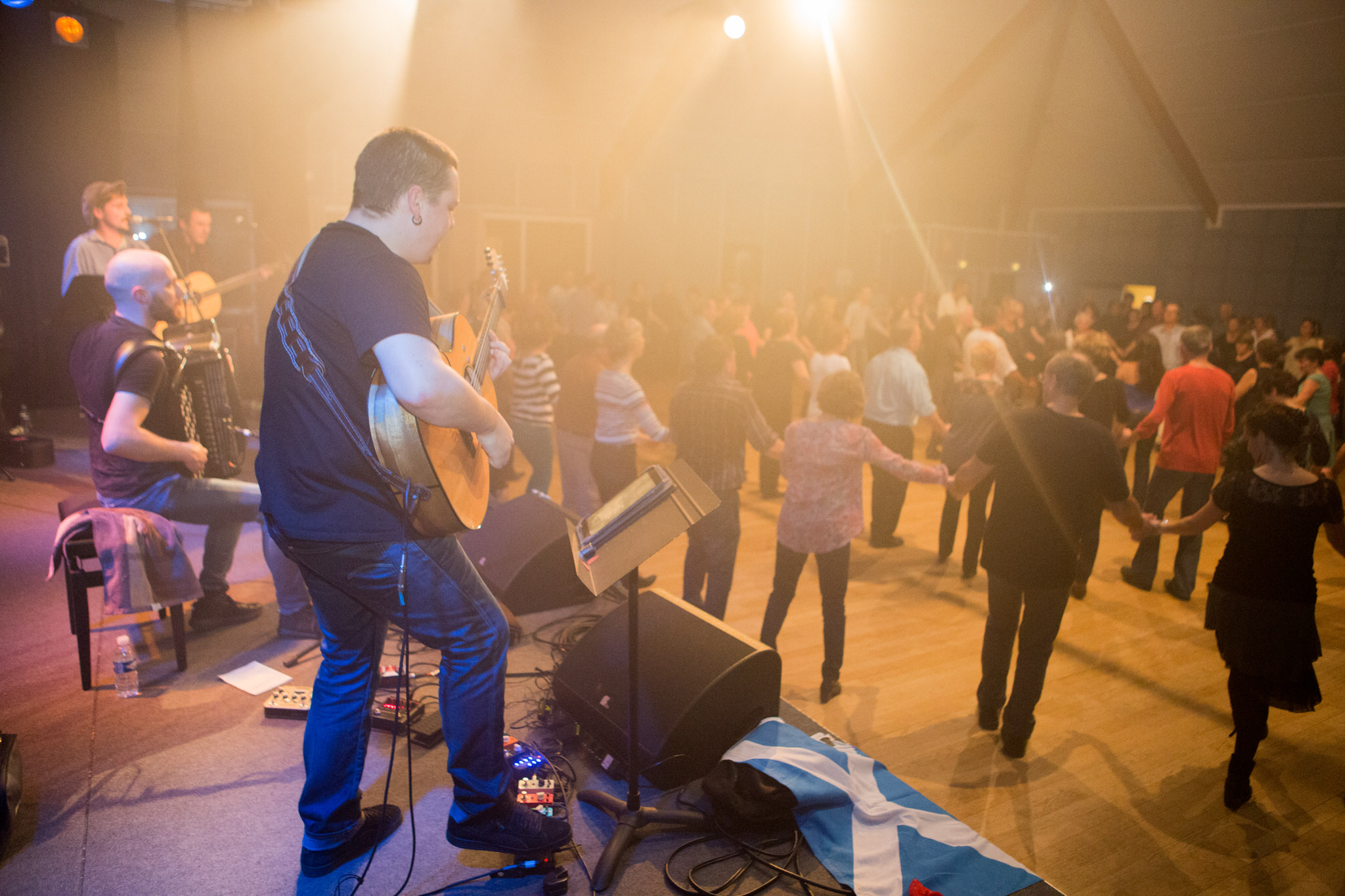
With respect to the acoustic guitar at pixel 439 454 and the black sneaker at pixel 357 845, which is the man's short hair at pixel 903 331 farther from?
the black sneaker at pixel 357 845

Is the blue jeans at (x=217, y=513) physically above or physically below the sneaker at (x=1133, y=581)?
above

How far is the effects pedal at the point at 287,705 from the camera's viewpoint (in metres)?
2.86

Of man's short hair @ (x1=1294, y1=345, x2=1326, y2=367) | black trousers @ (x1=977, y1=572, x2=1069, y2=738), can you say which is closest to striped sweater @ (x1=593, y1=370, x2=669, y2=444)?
black trousers @ (x1=977, y1=572, x2=1069, y2=738)

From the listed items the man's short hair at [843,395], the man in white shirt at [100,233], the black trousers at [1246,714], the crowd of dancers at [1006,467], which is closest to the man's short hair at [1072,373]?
the crowd of dancers at [1006,467]

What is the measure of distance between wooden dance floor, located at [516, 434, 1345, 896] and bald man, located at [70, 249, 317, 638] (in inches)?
87.0

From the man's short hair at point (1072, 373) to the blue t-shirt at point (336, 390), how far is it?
227 centimetres

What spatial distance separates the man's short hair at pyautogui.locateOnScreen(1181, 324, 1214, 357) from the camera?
4527 millimetres

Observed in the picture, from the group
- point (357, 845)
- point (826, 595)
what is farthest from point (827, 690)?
point (357, 845)

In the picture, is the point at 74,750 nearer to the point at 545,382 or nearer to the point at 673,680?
the point at 673,680

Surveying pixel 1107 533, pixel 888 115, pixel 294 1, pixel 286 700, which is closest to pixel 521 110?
pixel 294 1

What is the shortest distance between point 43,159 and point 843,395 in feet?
29.0

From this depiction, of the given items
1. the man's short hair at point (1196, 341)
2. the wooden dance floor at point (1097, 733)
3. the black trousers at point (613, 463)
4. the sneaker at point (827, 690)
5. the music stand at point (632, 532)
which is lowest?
the wooden dance floor at point (1097, 733)

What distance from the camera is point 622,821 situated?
228cm

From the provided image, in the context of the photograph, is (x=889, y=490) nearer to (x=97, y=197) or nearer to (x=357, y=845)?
(x=357, y=845)
